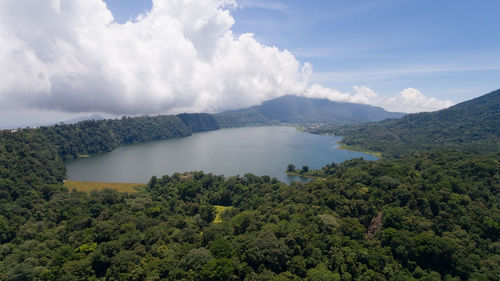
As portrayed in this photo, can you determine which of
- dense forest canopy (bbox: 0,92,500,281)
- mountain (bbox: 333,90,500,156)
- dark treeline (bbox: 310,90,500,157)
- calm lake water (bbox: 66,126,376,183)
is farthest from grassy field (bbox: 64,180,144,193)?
mountain (bbox: 333,90,500,156)

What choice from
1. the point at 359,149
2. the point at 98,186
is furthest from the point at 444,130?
the point at 98,186

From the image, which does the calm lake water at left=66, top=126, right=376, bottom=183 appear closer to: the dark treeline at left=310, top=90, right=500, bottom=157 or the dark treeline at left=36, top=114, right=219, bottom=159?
the dark treeline at left=36, top=114, right=219, bottom=159

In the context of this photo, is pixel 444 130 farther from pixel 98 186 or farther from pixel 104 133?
pixel 104 133

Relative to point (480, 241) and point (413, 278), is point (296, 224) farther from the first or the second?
point (480, 241)

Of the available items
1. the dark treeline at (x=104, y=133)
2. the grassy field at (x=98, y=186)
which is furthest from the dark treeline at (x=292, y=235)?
the dark treeline at (x=104, y=133)

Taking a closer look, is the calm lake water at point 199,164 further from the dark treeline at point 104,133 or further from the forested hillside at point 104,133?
the dark treeline at point 104,133

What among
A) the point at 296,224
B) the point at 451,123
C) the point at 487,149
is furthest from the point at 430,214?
the point at 451,123
